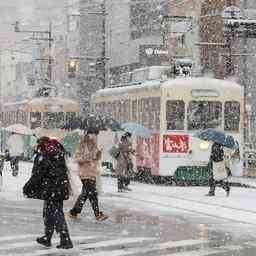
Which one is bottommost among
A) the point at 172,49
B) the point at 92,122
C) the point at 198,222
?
the point at 198,222

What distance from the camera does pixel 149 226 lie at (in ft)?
50.4

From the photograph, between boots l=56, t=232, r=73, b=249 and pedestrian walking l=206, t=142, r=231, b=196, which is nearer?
boots l=56, t=232, r=73, b=249

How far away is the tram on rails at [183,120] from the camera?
89.0ft

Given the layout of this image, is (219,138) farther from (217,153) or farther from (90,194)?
(90,194)

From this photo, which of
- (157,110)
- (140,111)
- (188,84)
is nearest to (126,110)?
(140,111)

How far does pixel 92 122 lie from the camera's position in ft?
73.0

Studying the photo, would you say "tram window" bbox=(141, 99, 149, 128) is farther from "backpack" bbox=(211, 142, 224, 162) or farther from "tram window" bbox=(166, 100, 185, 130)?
"backpack" bbox=(211, 142, 224, 162)

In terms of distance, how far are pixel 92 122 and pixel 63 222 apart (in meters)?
9.95

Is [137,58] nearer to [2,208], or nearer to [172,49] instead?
[172,49]

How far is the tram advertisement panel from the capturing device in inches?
1072

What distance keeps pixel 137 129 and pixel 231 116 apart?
3249 mm

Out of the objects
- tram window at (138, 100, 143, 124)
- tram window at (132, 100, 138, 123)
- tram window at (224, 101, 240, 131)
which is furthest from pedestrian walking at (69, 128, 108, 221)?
tram window at (132, 100, 138, 123)

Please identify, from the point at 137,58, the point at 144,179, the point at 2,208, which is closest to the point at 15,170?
the point at 144,179

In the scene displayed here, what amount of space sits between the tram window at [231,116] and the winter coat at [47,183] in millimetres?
15935
